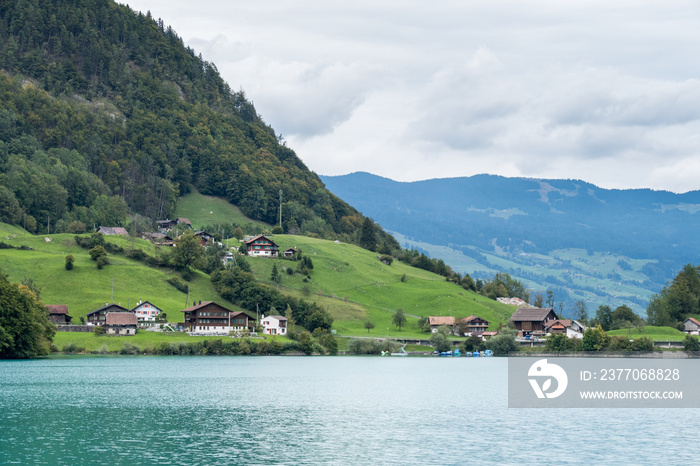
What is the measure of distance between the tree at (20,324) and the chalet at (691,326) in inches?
5179

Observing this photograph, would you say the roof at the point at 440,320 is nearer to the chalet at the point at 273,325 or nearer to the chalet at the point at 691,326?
the chalet at the point at 273,325

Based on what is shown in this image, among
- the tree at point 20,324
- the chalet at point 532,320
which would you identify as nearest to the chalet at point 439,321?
the chalet at point 532,320

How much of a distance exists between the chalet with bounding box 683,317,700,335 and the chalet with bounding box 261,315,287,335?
8920cm

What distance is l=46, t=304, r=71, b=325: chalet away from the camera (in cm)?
13462

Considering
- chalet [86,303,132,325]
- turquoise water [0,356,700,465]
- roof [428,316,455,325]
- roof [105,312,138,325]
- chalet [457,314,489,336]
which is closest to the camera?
turquoise water [0,356,700,465]

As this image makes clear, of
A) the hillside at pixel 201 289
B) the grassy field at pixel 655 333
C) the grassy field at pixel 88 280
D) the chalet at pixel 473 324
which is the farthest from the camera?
the chalet at pixel 473 324

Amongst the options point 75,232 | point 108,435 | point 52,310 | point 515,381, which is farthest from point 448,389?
point 75,232

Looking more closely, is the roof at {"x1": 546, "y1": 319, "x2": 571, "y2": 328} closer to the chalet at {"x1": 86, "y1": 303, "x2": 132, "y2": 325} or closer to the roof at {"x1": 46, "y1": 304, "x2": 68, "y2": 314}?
the chalet at {"x1": 86, "y1": 303, "x2": 132, "y2": 325}

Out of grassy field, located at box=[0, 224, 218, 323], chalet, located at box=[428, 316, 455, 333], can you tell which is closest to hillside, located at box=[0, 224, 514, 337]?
grassy field, located at box=[0, 224, 218, 323]

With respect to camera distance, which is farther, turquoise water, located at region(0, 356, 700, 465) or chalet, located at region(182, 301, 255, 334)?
chalet, located at region(182, 301, 255, 334)

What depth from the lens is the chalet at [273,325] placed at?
14812 centimetres

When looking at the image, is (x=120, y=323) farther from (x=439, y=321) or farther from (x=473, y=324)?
(x=473, y=324)

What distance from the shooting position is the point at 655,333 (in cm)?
16300

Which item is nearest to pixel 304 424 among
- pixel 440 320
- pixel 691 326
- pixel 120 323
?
pixel 120 323
